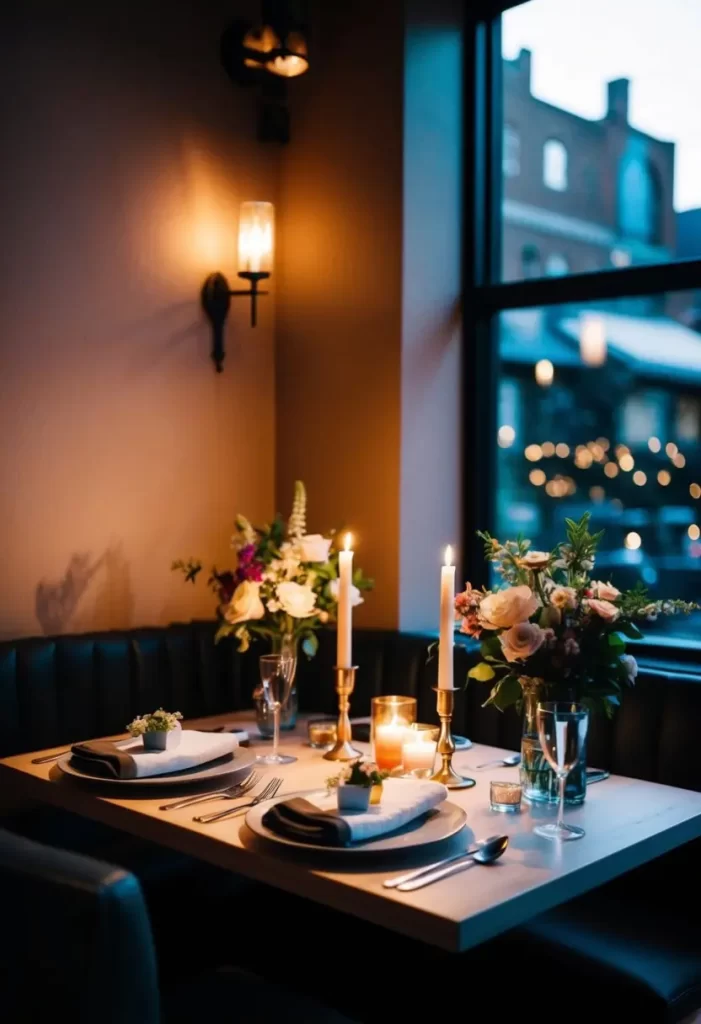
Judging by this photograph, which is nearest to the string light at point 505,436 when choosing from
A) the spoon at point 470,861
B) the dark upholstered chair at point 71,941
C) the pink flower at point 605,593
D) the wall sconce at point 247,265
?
the wall sconce at point 247,265

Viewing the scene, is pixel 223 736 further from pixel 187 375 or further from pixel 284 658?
pixel 187 375

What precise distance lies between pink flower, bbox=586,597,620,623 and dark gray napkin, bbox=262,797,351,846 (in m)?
0.59

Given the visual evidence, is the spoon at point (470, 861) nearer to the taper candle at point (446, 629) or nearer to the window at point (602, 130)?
the taper candle at point (446, 629)

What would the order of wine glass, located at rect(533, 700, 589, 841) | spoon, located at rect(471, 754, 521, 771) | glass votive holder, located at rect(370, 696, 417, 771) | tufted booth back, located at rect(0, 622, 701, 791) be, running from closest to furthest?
wine glass, located at rect(533, 700, 589, 841)
glass votive holder, located at rect(370, 696, 417, 771)
spoon, located at rect(471, 754, 521, 771)
tufted booth back, located at rect(0, 622, 701, 791)

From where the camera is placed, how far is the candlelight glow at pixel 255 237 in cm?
308

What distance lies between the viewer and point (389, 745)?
83.1 inches

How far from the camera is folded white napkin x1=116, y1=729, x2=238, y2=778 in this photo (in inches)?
77.5

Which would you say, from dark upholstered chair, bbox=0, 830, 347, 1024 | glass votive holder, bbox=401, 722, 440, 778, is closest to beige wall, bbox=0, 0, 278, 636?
glass votive holder, bbox=401, 722, 440, 778

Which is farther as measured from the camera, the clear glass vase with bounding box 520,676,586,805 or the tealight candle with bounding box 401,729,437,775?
the tealight candle with bounding box 401,729,437,775

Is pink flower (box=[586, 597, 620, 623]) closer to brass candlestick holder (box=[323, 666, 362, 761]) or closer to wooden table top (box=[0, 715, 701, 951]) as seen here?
wooden table top (box=[0, 715, 701, 951])

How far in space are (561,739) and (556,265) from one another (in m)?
1.70

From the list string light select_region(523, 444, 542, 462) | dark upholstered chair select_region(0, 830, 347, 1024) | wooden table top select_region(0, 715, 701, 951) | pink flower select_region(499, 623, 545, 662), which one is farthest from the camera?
string light select_region(523, 444, 542, 462)

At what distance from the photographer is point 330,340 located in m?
3.27

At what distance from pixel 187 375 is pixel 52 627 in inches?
32.5
